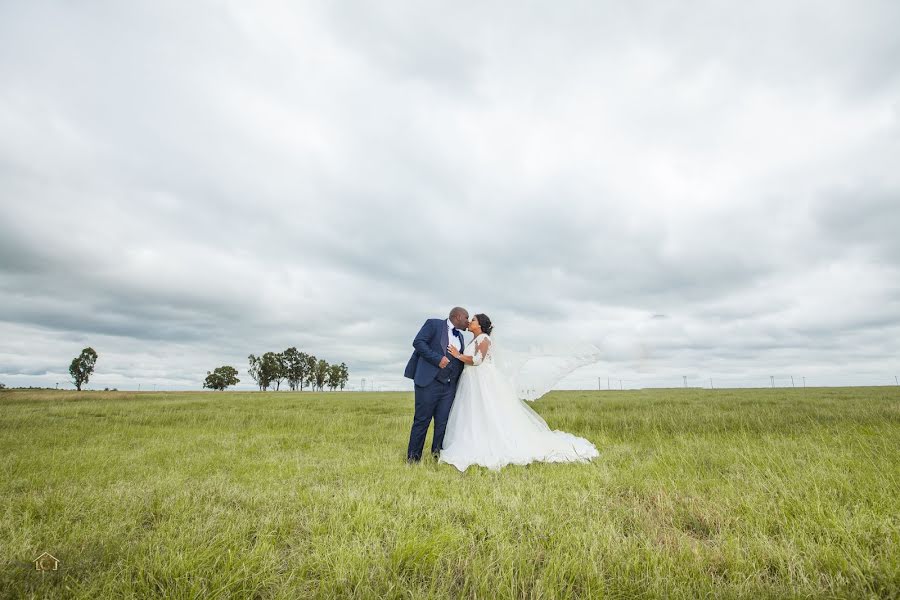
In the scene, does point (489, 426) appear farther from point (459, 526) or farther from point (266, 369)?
point (266, 369)

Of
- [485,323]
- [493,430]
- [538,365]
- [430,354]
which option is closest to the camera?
[430,354]

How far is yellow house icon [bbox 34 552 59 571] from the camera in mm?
3230

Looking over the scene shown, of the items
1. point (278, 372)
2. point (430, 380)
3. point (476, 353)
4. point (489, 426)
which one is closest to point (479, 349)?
point (476, 353)

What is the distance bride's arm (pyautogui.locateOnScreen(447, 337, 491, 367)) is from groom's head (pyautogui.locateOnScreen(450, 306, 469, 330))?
19.2 inches

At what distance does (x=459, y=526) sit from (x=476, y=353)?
199 inches

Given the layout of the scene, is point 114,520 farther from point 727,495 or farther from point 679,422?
point 679,422

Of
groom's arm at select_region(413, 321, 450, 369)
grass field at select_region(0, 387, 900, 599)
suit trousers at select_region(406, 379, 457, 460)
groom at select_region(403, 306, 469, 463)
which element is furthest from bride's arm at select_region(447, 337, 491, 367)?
grass field at select_region(0, 387, 900, 599)

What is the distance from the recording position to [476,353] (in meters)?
9.01

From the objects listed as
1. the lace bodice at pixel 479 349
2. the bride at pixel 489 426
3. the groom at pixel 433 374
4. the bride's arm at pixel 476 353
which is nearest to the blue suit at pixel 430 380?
the groom at pixel 433 374

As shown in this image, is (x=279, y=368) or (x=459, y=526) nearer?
(x=459, y=526)

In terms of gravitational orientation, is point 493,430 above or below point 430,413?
below

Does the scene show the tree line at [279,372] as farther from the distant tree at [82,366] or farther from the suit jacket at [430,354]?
the suit jacket at [430,354]

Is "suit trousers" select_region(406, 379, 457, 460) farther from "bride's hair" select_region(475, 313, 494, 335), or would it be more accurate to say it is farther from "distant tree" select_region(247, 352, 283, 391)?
"distant tree" select_region(247, 352, 283, 391)

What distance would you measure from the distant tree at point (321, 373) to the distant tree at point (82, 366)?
66.0 m
